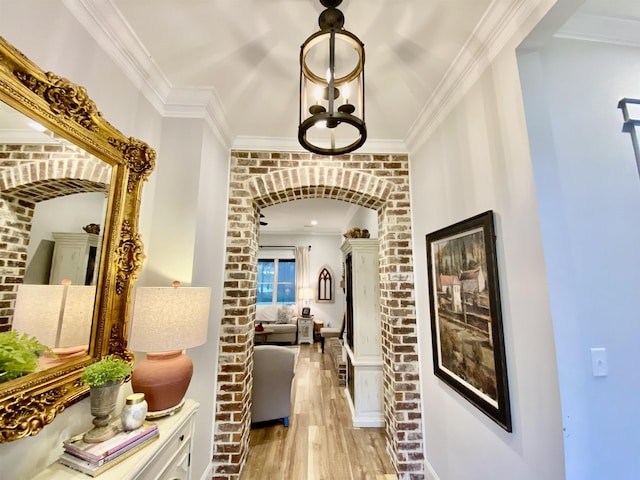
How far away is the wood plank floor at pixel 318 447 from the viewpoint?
230 centimetres

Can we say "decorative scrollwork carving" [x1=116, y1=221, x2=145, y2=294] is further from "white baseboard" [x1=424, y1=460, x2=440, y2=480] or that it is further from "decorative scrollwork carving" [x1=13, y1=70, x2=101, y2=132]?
"white baseboard" [x1=424, y1=460, x2=440, y2=480]

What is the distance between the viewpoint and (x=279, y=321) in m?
7.31

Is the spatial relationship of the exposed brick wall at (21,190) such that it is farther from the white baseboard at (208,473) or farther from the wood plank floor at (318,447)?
the wood plank floor at (318,447)

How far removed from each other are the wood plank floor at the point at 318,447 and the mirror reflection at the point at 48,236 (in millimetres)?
2045

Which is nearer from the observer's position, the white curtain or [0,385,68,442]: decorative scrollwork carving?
[0,385,68,442]: decorative scrollwork carving

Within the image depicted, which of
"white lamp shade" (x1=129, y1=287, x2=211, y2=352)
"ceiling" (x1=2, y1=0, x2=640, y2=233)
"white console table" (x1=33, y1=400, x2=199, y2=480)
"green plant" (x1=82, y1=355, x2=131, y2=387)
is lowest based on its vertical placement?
"white console table" (x1=33, y1=400, x2=199, y2=480)

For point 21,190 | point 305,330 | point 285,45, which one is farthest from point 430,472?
point 305,330

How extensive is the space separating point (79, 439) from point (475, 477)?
1.97 metres

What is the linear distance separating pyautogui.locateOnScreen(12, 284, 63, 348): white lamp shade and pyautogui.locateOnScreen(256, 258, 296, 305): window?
6734 mm

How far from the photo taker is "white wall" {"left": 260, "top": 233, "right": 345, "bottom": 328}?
25.1ft

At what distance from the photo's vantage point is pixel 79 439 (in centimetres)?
109

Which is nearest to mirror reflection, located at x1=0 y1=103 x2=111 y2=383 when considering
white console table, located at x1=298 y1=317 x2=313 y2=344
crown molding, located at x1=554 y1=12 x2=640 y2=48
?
crown molding, located at x1=554 y1=12 x2=640 y2=48

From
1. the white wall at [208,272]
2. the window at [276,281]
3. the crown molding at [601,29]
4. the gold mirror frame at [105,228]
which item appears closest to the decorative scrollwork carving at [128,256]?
the gold mirror frame at [105,228]

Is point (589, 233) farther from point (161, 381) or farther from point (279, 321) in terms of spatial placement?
point (279, 321)
